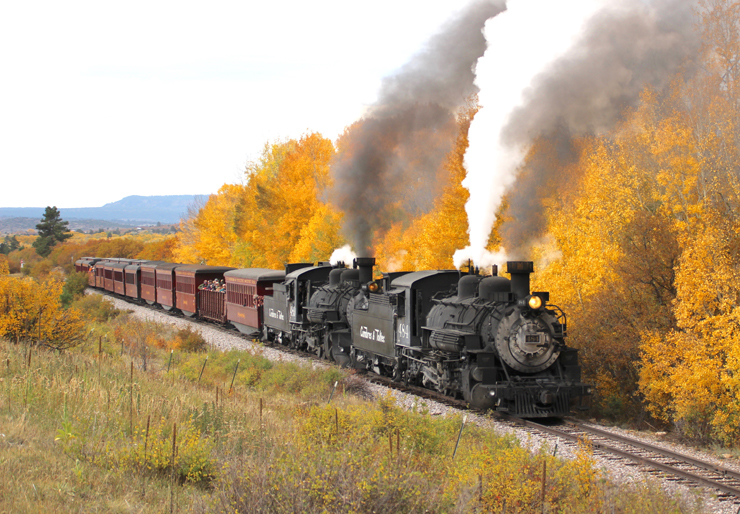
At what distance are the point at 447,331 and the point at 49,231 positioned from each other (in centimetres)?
10174

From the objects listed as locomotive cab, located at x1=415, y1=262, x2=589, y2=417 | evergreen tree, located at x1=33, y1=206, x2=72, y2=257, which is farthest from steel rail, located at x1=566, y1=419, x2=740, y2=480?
evergreen tree, located at x1=33, y1=206, x2=72, y2=257

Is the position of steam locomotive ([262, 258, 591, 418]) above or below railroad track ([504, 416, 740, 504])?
above

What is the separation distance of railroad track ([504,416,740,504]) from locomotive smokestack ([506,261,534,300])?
2.37 m

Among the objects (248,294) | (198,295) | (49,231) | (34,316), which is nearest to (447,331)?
(34,316)

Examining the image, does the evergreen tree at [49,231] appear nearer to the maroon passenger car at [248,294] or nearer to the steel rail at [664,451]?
the maroon passenger car at [248,294]

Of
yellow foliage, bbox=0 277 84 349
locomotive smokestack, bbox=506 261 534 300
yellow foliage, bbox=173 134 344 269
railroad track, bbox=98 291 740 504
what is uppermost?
yellow foliage, bbox=173 134 344 269

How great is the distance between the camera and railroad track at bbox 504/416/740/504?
848cm

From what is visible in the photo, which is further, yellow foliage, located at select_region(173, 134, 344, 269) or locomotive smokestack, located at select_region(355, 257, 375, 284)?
yellow foliage, located at select_region(173, 134, 344, 269)

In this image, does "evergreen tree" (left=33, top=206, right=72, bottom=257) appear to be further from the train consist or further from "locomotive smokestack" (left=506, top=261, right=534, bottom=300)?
"locomotive smokestack" (left=506, top=261, right=534, bottom=300)

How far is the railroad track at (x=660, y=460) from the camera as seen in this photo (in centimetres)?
848

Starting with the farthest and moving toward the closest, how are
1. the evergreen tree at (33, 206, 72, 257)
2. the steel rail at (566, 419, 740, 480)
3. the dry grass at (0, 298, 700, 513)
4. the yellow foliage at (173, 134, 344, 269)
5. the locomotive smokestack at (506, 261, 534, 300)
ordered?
1. the evergreen tree at (33, 206, 72, 257)
2. the yellow foliage at (173, 134, 344, 269)
3. the locomotive smokestack at (506, 261, 534, 300)
4. the steel rail at (566, 419, 740, 480)
5. the dry grass at (0, 298, 700, 513)

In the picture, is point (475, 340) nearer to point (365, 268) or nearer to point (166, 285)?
point (365, 268)

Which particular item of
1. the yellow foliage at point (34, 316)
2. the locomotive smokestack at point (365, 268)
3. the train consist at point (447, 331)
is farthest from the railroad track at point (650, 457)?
the yellow foliage at point (34, 316)

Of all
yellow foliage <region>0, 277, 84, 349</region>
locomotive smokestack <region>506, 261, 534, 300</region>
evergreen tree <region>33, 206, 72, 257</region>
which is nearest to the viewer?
locomotive smokestack <region>506, 261, 534, 300</region>
